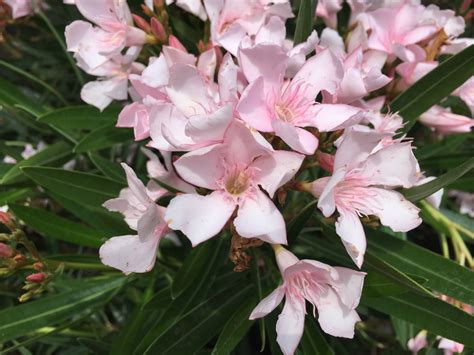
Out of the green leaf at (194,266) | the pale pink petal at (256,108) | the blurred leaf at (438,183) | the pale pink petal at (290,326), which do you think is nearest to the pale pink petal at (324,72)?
the pale pink petal at (256,108)

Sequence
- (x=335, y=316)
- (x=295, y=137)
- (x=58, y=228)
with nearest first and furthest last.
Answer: (x=295, y=137), (x=335, y=316), (x=58, y=228)

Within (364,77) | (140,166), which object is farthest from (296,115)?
(140,166)

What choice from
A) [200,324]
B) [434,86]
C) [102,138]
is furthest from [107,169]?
[434,86]

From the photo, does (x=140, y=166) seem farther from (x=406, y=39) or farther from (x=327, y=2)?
(x=406, y=39)

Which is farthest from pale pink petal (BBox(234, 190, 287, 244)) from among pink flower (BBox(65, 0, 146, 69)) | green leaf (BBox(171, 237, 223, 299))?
pink flower (BBox(65, 0, 146, 69))

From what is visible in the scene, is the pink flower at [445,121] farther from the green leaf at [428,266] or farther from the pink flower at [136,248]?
the pink flower at [136,248]

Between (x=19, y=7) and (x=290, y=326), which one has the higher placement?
(x=19, y=7)

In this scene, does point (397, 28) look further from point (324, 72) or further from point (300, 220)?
point (300, 220)

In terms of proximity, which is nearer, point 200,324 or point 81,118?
point 200,324
